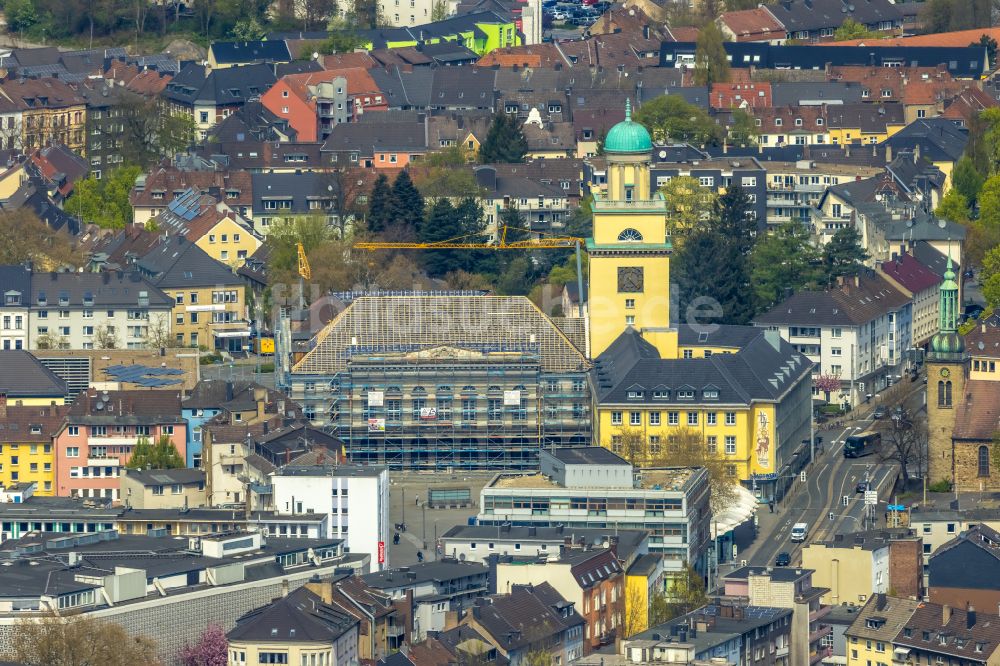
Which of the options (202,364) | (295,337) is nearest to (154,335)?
(202,364)

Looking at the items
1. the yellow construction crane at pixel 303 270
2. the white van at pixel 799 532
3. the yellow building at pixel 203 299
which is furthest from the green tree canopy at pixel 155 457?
the yellow construction crane at pixel 303 270

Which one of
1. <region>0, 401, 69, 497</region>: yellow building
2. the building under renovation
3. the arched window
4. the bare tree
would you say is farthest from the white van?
<region>0, 401, 69, 497</region>: yellow building

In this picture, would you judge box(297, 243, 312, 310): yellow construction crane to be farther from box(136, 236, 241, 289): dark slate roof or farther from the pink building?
the pink building

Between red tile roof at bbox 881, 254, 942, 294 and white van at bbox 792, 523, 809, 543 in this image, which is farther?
red tile roof at bbox 881, 254, 942, 294

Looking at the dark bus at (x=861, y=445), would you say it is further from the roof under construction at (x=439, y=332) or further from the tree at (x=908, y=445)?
the roof under construction at (x=439, y=332)

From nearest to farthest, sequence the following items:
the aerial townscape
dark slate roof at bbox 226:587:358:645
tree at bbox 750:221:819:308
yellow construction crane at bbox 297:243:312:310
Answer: dark slate roof at bbox 226:587:358:645 → the aerial townscape → tree at bbox 750:221:819:308 → yellow construction crane at bbox 297:243:312:310

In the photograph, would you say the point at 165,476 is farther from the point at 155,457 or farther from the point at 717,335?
the point at 717,335

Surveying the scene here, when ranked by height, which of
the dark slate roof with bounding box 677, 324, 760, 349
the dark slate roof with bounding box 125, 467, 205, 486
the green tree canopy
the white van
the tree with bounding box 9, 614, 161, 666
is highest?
the dark slate roof with bounding box 677, 324, 760, 349
